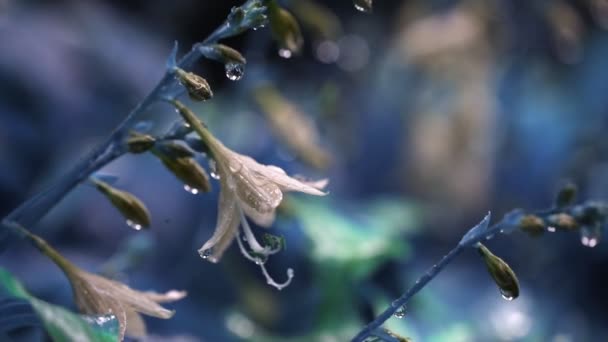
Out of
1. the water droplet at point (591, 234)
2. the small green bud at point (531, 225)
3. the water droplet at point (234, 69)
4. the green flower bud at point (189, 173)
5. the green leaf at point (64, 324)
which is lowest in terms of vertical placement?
the green leaf at point (64, 324)

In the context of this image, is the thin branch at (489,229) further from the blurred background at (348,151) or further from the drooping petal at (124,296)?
the blurred background at (348,151)

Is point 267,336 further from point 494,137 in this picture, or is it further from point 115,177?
point 494,137

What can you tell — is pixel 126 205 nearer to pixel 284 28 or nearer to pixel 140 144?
pixel 140 144

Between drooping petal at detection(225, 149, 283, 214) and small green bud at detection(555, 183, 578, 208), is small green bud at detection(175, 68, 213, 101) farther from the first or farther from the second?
small green bud at detection(555, 183, 578, 208)

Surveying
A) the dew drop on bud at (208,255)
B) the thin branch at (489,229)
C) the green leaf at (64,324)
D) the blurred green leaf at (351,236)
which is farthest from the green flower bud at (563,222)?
the blurred green leaf at (351,236)

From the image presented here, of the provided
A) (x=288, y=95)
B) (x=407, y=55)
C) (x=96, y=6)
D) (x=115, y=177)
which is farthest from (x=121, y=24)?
(x=115, y=177)

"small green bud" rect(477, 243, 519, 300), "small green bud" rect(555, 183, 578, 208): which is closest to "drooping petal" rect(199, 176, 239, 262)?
"small green bud" rect(477, 243, 519, 300)

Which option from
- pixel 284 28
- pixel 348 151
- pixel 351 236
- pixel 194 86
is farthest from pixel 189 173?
pixel 348 151
